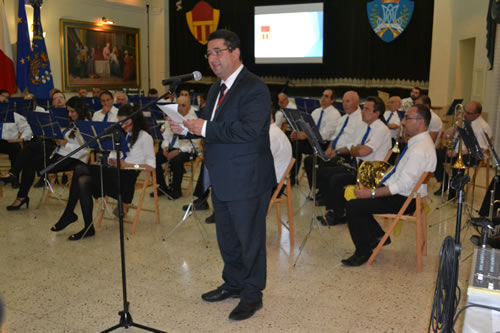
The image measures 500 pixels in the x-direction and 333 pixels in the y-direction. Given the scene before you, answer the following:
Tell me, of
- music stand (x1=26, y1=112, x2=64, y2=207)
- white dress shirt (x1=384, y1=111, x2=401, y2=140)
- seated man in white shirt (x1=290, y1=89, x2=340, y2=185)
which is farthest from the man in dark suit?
white dress shirt (x1=384, y1=111, x2=401, y2=140)

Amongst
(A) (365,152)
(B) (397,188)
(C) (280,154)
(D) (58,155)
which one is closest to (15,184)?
(D) (58,155)

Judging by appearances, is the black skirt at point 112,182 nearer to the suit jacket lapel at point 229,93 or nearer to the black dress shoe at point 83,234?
the black dress shoe at point 83,234

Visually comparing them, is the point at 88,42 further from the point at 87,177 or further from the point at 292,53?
the point at 87,177

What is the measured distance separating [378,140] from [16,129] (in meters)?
5.05

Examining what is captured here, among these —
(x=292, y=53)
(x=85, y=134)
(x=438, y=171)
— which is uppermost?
(x=292, y=53)

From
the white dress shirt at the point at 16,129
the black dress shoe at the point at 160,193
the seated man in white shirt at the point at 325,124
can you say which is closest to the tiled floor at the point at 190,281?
the black dress shoe at the point at 160,193

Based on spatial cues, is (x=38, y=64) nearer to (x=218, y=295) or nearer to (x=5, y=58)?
(x=5, y=58)

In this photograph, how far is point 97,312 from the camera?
3363 millimetres

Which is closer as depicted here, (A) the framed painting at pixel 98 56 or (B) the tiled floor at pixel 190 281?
(B) the tiled floor at pixel 190 281

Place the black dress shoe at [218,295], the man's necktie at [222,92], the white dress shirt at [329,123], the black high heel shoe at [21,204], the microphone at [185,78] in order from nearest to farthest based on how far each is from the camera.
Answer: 1. the microphone at [185,78]
2. the man's necktie at [222,92]
3. the black dress shoe at [218,295]
4. the black high heel shoe at [21,204]
5. the white dress shirt at [329,123]

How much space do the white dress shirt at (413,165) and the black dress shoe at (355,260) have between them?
630mm

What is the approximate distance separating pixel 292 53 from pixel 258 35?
1.18 m

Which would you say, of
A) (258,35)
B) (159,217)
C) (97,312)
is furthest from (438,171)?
(258,35)

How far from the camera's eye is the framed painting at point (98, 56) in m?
12.3
